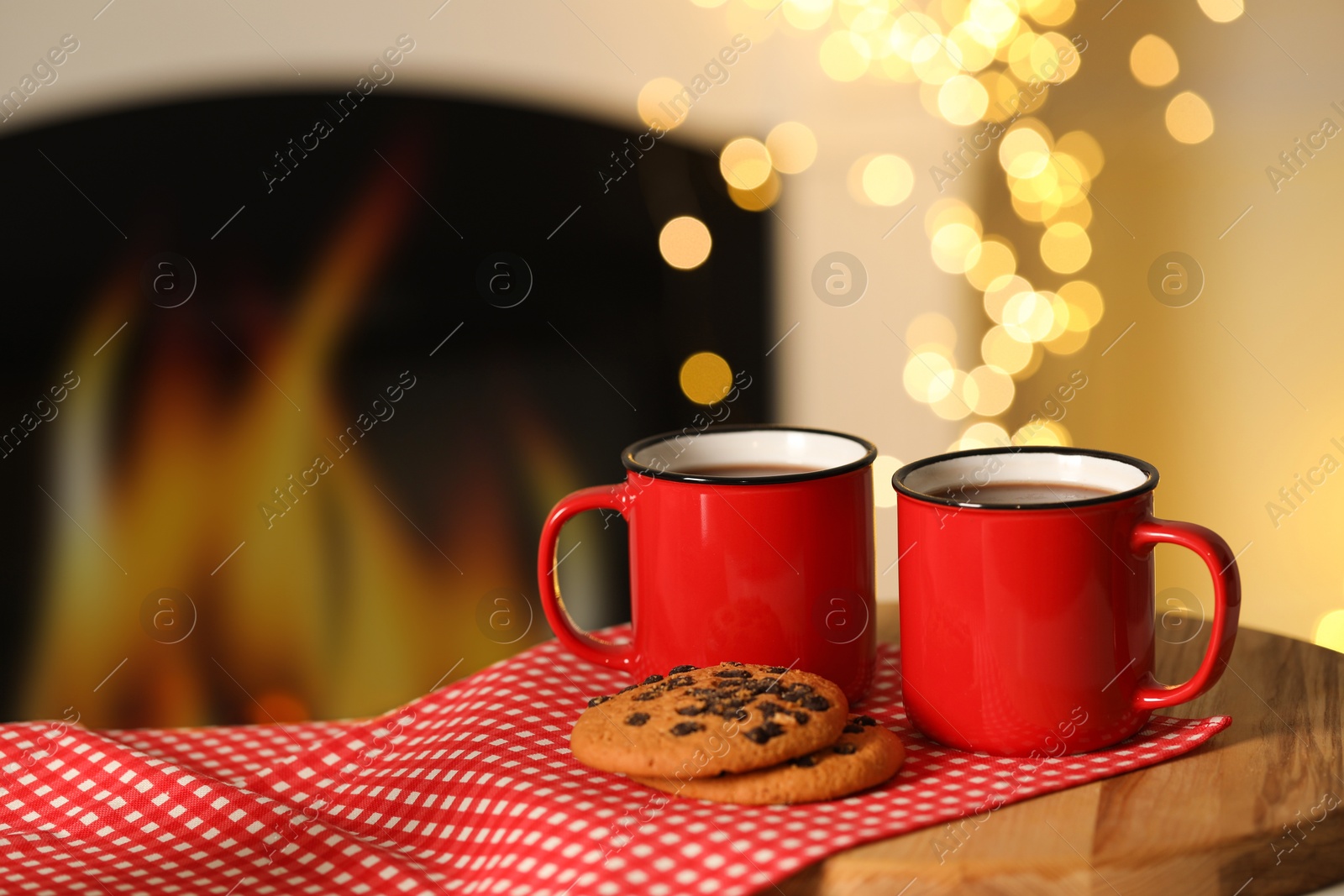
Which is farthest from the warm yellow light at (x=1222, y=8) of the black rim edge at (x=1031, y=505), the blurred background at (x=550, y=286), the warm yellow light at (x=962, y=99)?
the black rim edge at (x=1031, y=505)

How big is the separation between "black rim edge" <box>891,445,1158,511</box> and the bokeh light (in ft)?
2.75

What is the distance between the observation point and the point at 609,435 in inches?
61.3

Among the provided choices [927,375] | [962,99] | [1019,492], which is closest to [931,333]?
[927,375]

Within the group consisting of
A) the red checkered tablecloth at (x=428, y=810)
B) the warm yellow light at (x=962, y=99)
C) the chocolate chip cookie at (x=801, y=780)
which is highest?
the warm yellow light at (x=962, y=99)

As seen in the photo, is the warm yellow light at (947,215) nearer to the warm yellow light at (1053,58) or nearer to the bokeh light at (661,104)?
the warm yellow light at (1053,58)

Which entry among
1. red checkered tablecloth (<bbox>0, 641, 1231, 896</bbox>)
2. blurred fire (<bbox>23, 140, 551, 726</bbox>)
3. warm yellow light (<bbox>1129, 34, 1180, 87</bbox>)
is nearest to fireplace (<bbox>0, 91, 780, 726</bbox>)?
blurred fire (<bbox>23, 140, 551, 726</bbox>)

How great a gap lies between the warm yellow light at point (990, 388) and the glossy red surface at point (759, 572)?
0.77 meters

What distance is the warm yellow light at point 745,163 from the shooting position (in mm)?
1501

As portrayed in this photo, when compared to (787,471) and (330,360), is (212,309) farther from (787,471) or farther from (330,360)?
(787,471)

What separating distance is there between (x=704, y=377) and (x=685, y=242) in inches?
7.1

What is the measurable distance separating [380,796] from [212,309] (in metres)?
0.88

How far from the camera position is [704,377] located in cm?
155

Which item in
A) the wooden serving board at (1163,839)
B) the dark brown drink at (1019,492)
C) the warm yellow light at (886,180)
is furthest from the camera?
the warm yellow light at (886,180)

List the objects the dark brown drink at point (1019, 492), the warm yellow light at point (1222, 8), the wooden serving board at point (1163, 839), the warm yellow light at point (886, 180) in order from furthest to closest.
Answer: the warm yellow light at point (886, 180) < the warm yellow light at point (1222, 8) < the dark brown drink at point (1019, 492) < the wooden serving board at point (1163, 839)
